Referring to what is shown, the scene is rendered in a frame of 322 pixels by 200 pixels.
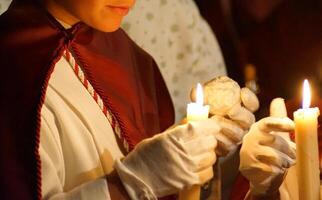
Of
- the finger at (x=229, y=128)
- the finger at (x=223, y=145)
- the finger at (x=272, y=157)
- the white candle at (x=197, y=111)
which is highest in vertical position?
the white candle at (x=197, y=111)

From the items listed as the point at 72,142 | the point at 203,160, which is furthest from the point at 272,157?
the point at 72,142

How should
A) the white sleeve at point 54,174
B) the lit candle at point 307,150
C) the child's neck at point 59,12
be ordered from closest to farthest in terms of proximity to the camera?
the lit candle at point 307,150
the white sleeve at point 54,174
the child's neck at point 59,12

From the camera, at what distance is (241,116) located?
93cm

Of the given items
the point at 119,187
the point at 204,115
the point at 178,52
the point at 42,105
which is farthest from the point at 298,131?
the point at 178,52

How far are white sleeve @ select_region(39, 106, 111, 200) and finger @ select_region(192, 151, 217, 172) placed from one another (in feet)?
0.46

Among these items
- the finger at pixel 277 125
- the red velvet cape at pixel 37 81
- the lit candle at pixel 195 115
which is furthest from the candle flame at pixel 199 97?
the red velvet cape at pixel 37 81

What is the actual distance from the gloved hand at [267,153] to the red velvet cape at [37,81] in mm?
223

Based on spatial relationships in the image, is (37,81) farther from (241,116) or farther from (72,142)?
(241,116)

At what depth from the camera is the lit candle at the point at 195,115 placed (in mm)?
817

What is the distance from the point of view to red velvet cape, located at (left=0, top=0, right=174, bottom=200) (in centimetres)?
90

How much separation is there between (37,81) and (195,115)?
10.3 inches

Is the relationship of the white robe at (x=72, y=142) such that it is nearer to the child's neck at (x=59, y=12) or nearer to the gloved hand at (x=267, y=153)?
the child's neck at (x=59, y=12)

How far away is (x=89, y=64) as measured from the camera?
3.47 feet

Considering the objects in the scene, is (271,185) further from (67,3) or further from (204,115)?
(67,3)
